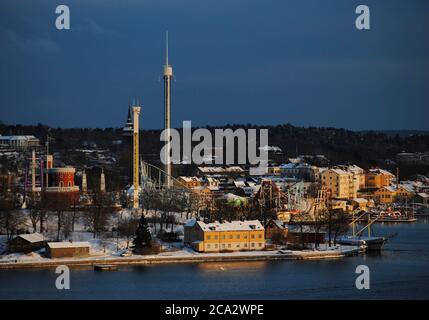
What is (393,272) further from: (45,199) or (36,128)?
(36,128)

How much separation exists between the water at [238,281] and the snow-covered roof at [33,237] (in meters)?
2.03

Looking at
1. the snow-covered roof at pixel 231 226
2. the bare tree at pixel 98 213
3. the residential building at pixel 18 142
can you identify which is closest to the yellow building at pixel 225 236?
the snow-covered roof at pixel 231 226

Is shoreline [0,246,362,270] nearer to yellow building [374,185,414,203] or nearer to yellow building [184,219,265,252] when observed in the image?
yellow building [184,219,265,252]

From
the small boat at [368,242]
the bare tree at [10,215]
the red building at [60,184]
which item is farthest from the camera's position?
the red building at [60,184]

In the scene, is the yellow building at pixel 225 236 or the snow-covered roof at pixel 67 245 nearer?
A: the snow-covered roof at pixel 67 245

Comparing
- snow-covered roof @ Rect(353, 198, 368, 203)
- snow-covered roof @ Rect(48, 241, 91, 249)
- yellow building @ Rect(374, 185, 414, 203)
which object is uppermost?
yellow building @ Rect(374, 185, 414, 203)

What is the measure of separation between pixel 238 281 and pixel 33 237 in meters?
5.56

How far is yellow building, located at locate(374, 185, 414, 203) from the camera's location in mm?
41062

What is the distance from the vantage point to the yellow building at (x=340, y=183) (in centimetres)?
4025

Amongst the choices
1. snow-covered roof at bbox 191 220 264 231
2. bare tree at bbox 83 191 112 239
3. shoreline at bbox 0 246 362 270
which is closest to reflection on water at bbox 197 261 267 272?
shoreline at bbox 0 246 362 270

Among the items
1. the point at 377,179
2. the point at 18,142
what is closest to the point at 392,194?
the point at 377,179

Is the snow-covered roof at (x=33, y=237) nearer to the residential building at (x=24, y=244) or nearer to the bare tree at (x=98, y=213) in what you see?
the residential building at (x=24, y=244)

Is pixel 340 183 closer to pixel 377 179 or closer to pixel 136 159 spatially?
pixel 377 179

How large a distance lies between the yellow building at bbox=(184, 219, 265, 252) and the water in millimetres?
1421
